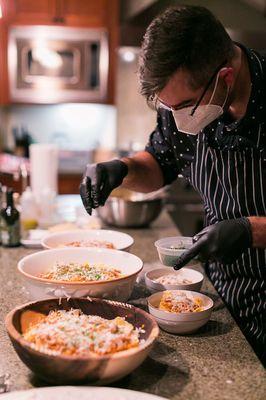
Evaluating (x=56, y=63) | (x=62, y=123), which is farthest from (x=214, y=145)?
(x=62, y=123)

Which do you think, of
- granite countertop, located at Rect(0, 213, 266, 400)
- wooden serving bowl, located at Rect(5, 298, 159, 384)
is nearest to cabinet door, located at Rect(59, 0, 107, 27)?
granite countertop, located at Rect(0, 213, 266, 400)

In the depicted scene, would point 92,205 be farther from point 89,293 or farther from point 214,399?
point 214,399

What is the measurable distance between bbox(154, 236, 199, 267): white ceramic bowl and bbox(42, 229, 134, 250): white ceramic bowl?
0.15 m

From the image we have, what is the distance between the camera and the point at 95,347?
109 centimetres

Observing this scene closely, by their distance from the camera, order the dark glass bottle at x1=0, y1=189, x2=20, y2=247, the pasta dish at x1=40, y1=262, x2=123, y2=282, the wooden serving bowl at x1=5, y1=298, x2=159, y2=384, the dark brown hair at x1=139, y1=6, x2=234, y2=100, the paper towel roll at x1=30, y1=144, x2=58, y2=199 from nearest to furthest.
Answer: the wooden serving bowl at x1=5, y1=298, x2=159, y2=384 → the dark brown hair at x1=139, y1=6, x2=234, y2=100 → the pasta dish at x1=40, y1=262, x2=123, y2=282 → the dark glass bottle at x1=0, y1=189, x2=20, y2=247 → the paper towel roll at x1=30, y1=144, x2=58, y2=199

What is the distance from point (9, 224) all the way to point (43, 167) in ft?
2.38

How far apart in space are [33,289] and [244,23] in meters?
3.66

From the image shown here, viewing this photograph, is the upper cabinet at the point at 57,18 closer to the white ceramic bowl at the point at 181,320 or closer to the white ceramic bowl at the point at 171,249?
the white ceramic bowl at the point at 171,249

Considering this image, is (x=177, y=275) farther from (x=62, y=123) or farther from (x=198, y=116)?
(x=62, y=123)

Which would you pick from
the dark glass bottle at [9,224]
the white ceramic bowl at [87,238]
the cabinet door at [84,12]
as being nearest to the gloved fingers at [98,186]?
the white ceramic bowl at [87,238]

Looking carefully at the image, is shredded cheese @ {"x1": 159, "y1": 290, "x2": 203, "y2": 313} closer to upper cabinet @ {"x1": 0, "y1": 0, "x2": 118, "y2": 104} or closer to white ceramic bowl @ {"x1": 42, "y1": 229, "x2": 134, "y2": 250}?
white ceramic bowl @ {"x1": 42, "y1": 229, "x2": 134, "y2": 250}

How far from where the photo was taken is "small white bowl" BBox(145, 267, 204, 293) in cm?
155

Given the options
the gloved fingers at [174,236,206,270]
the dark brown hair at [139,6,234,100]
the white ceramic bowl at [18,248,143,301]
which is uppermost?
the dark brown hair at [139,6,234,100]

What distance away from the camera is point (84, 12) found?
4.70 m
